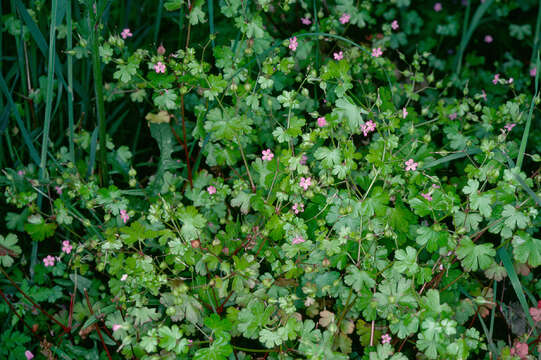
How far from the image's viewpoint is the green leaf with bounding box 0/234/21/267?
2.38 m

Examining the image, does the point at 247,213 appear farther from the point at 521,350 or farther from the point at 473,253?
the point at 521,350

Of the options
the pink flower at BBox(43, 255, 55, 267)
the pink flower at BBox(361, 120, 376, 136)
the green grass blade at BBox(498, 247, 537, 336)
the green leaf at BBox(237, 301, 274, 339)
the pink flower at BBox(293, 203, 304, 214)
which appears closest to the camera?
the green leaf at BBox(237, 301, 274, 339)

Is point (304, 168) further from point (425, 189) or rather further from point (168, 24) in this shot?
point (168, 24)

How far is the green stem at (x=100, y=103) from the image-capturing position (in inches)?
88.6

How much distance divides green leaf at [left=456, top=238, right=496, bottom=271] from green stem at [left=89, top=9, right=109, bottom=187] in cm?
195

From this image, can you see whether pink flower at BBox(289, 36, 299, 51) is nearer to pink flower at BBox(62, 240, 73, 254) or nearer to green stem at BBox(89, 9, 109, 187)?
green stem at BBox(89, 9, 109, 187)

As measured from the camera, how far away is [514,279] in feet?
6.95

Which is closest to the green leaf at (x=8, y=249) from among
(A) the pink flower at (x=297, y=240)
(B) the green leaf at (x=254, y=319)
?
(B) the green leaf at (x=254, y=319)

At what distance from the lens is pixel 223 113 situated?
2322 millimetres

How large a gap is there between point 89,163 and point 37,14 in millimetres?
936

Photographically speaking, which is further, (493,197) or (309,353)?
(493,197)

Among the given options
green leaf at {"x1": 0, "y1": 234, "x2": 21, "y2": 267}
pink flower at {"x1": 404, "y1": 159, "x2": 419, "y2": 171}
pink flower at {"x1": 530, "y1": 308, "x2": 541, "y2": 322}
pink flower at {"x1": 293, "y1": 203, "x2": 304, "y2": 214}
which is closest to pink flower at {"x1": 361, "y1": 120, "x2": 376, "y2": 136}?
pink flower at {"x1": 404, "y1": 159, "x2": 419, "y2": 171}

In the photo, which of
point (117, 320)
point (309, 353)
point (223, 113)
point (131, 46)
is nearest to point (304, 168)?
point (223, 113)

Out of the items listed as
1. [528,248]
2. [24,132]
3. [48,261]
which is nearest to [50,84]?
[24,132]
